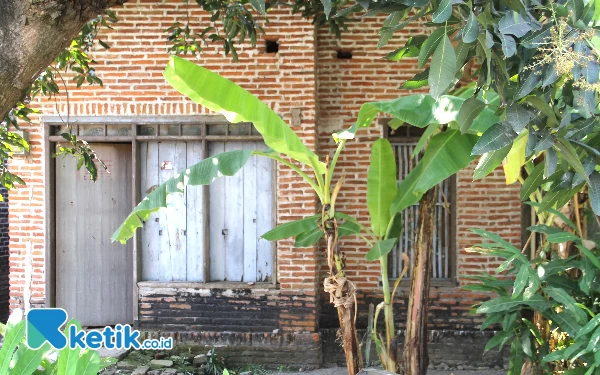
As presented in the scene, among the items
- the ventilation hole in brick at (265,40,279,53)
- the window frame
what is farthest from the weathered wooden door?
the window frame

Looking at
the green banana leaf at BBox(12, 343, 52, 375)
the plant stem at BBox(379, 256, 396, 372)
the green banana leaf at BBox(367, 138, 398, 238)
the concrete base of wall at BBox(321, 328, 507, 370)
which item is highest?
the green banana leaf at BBox(367, 138, 398, 238)

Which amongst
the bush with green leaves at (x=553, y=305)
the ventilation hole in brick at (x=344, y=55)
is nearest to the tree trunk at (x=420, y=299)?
the bush with green leaves at (x=553, y=305)

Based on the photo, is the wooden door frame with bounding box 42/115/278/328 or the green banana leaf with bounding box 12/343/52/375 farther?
the wooden door frame with bounding box 42/115/278/328

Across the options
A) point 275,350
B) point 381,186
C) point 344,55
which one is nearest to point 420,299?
point 381,186

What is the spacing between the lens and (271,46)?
7734 mm

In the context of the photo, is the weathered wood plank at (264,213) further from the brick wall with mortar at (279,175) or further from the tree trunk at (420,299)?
the tree trunk at (420,299)

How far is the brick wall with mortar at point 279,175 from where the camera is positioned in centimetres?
754

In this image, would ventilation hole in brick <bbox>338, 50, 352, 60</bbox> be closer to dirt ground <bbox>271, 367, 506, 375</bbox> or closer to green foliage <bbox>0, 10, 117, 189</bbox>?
green foliage <bbox>0, 10, 117, 189</bbox>

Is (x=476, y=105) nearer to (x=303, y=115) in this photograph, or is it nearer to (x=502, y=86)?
(x=502, y=86)

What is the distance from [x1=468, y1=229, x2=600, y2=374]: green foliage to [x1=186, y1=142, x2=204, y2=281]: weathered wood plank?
11.7ft

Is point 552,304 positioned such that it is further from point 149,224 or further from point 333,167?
point 149,224

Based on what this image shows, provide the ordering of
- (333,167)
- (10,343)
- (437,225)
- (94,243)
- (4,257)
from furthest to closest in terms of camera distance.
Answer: (4,257) → (94,243) → (437,225) → (333,167) → (10,343)

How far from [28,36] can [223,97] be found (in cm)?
149

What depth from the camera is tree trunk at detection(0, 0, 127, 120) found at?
2.98m
